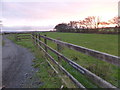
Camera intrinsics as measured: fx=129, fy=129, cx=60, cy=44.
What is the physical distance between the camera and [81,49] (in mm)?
2449

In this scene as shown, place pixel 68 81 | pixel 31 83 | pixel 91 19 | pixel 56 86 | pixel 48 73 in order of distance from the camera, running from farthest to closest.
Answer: pixel 91 19
pixel 48 73
pixel 31 83
pixel 56 86
pixel 68 81

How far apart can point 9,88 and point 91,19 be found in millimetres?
73154

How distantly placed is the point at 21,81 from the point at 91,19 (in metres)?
72.7

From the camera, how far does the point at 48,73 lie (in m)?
4.60

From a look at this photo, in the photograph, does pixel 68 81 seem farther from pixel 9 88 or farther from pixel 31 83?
pixel 9 88

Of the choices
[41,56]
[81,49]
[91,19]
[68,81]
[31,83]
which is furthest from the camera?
[91,19]

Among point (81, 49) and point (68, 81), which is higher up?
point (81, 49)

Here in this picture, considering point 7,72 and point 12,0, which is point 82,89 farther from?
point 12,0

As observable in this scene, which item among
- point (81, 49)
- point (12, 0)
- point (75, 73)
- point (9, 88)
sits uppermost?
point (12, 0)

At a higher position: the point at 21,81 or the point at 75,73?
the point at 75,73

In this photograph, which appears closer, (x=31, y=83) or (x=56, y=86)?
(x=56, y=86)

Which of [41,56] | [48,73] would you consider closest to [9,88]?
[48,73]

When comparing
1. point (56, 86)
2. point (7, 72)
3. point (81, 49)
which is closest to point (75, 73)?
point (56, 86)

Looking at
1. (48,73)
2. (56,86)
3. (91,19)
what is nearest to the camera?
(56,86)
